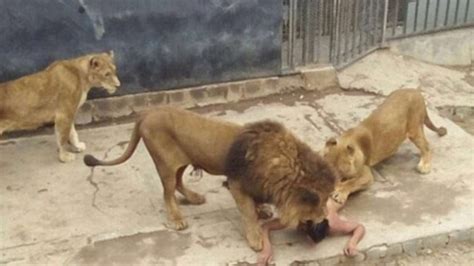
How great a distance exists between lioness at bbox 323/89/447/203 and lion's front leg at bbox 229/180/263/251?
789 mm

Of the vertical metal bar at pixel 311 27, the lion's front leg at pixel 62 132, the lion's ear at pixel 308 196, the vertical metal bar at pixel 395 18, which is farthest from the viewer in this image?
the vertical metal bar at pixel 395 18

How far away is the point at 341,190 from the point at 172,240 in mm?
1372

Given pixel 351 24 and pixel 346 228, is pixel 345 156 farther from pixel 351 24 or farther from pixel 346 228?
pixel 351 24

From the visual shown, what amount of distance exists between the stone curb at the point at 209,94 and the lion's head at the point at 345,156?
1940 millimetres

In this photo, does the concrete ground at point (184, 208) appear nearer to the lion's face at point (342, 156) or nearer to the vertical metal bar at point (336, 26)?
the lion's face at point (342, 156)

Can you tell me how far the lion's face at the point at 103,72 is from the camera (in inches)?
278

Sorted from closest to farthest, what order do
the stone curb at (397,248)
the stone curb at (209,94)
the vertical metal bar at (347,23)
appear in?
the stone curb at (397,248)
the stone curb at (209,94)
the vertical metal bar at (347,23)

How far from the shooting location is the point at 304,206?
5.34 metres

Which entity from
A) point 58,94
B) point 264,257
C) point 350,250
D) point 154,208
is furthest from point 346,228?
point 58,94

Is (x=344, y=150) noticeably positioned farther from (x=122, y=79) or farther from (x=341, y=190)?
(x=122, y=79)

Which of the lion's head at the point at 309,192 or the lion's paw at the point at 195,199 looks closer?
the lion's head at the point at 309,192

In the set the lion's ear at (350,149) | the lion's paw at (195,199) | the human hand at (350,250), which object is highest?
the lion's ear at (350,149)

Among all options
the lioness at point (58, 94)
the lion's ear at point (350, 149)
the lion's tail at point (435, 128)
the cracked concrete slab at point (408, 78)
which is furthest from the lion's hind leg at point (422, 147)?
the lioness at point (58, 94)

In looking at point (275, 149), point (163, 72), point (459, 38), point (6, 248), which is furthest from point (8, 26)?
point (459, 38)
